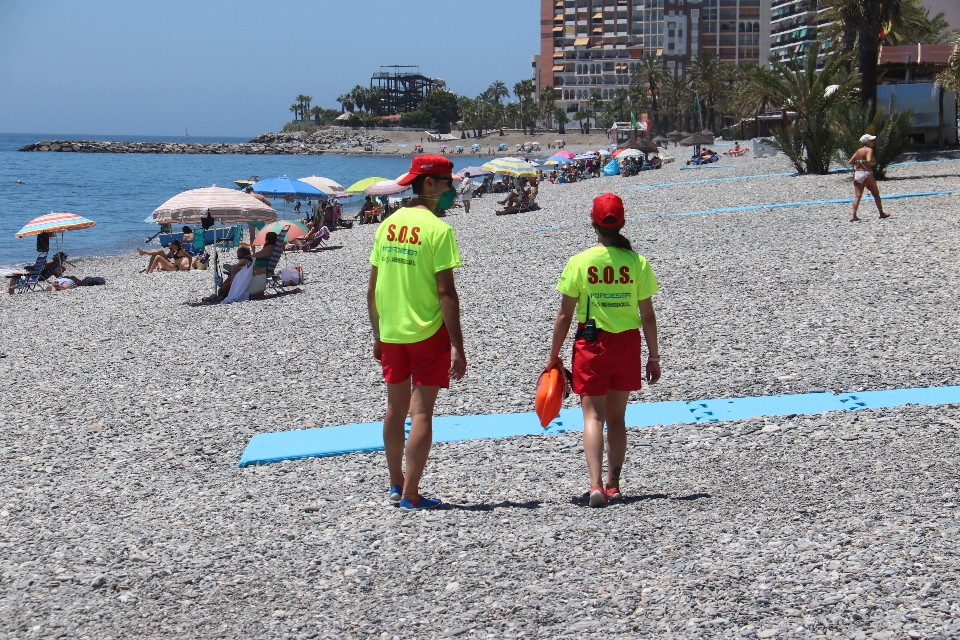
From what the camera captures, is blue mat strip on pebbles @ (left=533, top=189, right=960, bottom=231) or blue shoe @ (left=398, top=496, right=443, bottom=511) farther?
blue mat strip on pebbles @ (left=533, top=189, right=960, bottom=231)

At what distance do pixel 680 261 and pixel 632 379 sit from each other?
7620mm

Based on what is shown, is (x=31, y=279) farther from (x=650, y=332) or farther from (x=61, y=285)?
(x=650, y=332)

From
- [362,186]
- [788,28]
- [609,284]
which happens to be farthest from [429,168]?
[788,28]

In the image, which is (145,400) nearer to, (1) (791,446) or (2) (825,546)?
(1) (791,446)

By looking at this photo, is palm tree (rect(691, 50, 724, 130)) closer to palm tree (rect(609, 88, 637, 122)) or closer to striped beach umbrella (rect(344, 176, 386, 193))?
palm tree (rect(609, 88, 637, 122))

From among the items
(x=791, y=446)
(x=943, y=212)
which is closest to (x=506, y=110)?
(x=943, y=212)

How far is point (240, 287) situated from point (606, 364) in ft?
28.4

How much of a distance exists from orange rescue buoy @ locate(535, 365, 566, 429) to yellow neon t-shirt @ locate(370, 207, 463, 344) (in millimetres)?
592

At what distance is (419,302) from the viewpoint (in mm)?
4047

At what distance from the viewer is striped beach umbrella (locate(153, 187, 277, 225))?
12781 mm

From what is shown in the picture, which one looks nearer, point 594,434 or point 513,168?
point 594,434

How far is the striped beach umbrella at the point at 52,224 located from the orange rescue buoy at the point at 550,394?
45.7 ft

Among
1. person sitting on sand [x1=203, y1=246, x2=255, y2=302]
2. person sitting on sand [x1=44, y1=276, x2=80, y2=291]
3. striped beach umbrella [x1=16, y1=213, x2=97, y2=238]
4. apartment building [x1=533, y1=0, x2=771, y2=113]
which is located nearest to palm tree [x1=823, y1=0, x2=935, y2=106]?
person sitting on sand [x1=203, y1=246, x2=255, y2=302]

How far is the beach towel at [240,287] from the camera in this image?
1195 centimetres
